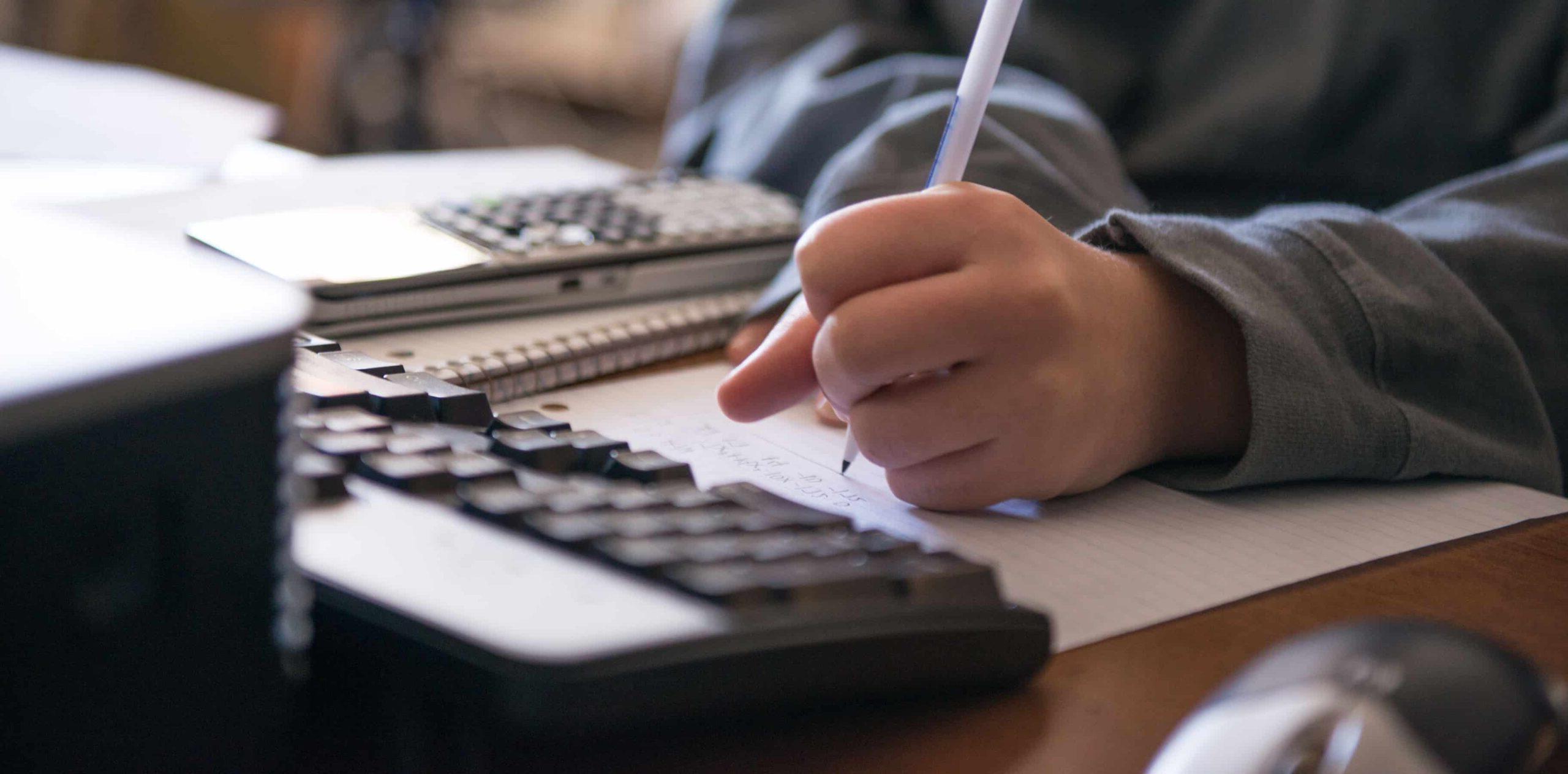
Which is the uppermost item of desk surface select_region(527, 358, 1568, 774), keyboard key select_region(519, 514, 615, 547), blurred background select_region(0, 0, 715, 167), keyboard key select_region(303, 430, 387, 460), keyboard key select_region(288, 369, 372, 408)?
keyboard key select_region(519, 514, 615, 547)

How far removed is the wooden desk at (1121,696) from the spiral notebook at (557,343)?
0.73 feet

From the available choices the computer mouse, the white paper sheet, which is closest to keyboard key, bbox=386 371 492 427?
the computer mouse

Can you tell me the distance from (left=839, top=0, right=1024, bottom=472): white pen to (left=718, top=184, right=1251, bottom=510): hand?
0.13 feet

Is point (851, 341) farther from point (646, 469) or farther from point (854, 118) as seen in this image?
point (854, 118)

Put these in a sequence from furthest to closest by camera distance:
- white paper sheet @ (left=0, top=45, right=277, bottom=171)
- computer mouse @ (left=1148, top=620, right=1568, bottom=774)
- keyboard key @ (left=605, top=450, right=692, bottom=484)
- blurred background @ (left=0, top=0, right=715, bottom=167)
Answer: blurred background @ (left=0, top=0, right=715, bottom=167), white paper sheet @ (left=0, top=45, right=277, bottom=171), keyboard key @ (left=605, top=450, right=692, bottom=484), computer mouse @ (left=1148, top=620, right=1568, bottom=774)

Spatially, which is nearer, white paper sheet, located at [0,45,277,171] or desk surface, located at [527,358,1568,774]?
desk surface, located at [527,358,1568,774]

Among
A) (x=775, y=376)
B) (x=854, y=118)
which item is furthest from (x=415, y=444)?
(x=854, y=118)

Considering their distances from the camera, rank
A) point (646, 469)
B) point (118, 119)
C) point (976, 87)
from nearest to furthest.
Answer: point (646, 469), point (976, 87), point (118, 119)

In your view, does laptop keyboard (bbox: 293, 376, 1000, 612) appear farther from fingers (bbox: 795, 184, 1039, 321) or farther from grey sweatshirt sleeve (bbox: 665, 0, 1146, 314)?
grey sweatshirt sleeve (bbox: 665, 0, 1146, 314)

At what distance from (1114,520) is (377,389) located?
222 mm

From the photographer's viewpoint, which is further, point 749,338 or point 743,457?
point 749,338

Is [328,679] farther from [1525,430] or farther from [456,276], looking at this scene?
[1525,430]

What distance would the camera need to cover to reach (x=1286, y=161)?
2.23 ft

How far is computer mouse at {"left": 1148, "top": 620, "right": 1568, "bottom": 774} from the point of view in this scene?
21 centimetres
